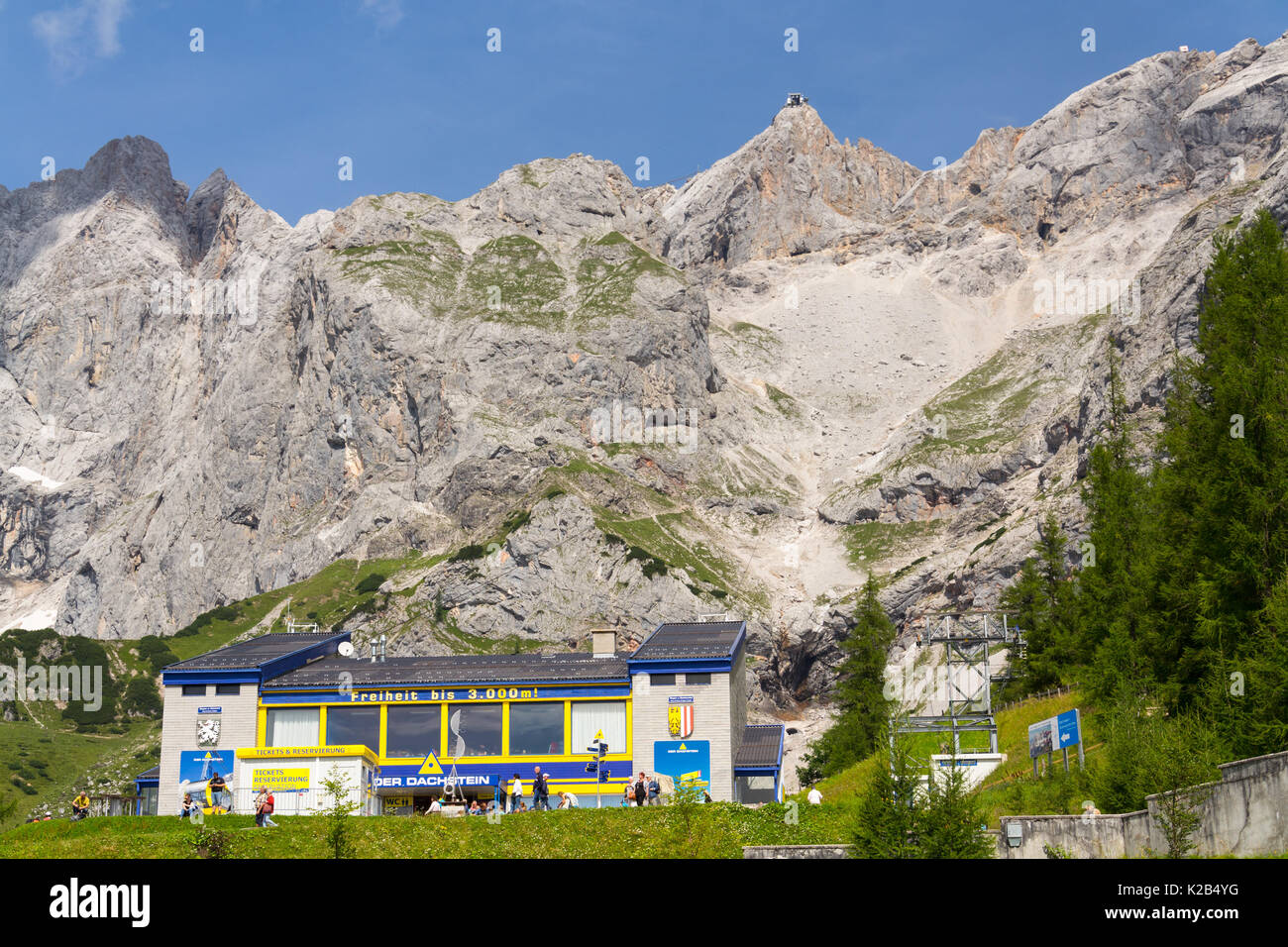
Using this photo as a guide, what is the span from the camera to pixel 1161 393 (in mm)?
156250

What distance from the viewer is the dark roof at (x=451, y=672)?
55562mm

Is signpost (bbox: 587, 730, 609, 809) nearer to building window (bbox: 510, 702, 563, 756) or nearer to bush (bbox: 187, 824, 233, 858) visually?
building window (bbox: 510, 702, 563, 756)

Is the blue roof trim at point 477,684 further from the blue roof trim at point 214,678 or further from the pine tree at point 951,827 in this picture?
the pine tree at point 951,827

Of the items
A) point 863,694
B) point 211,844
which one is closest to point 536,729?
point 211,844

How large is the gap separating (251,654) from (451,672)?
34.3ft

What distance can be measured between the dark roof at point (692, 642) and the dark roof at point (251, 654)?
17.6 metres

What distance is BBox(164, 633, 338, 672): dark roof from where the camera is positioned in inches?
2223

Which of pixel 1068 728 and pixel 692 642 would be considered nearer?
pixel 1068 728

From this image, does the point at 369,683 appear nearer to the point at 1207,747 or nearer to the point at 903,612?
the point at 1207,747

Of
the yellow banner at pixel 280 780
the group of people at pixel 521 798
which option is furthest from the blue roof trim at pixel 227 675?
the group of people at pixel 521 798

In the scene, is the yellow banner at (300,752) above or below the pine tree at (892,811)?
above

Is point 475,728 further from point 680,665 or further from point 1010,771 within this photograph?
point 1010,771

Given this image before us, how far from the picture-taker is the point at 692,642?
191 ft
